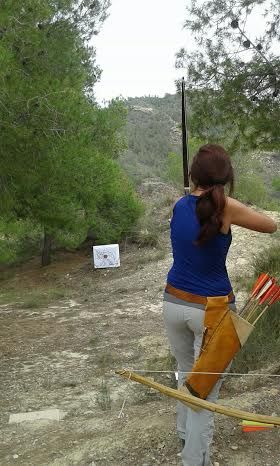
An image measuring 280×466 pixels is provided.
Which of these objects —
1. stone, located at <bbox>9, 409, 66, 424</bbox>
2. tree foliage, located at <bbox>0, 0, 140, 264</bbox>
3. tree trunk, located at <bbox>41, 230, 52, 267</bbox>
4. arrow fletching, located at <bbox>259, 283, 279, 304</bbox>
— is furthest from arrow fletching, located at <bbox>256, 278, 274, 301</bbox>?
tree trunk, located at <bbox>41, 230, 52, 267</bbox>

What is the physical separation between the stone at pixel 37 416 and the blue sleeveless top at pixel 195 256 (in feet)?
8.78

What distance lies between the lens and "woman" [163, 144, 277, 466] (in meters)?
2.54

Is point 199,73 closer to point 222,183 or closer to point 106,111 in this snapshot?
point 222,183

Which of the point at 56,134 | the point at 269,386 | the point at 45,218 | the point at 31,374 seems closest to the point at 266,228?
the point at 269,386

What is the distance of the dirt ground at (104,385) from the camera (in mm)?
3207

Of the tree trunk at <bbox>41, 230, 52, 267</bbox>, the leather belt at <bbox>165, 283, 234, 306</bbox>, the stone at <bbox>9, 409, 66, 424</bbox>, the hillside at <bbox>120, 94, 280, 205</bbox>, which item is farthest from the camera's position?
the hillside at <bbox>120, 94, 280, 205</bbox>

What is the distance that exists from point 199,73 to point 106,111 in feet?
24.1

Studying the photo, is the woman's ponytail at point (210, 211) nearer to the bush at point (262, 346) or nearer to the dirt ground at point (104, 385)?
the dirt ground at point (104, 385)

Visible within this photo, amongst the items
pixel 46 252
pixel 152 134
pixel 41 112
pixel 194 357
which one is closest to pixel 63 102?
pixel 41 112

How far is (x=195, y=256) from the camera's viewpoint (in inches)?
102

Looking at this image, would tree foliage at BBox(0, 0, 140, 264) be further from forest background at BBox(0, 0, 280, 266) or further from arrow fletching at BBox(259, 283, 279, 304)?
arrow fletching at BBox(259, 283, 279, 304)

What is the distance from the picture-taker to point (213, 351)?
2.62m

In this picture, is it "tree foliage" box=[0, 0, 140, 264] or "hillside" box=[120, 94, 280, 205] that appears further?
"hillside" box=[120, 94, 280, 205]

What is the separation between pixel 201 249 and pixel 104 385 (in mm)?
3662
